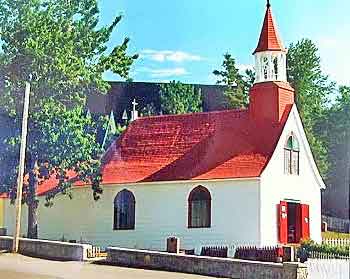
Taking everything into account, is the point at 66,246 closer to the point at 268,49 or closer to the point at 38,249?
the point at 38,249

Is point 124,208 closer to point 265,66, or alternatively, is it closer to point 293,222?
point 293,222

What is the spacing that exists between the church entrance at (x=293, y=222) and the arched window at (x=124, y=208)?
3.68ft

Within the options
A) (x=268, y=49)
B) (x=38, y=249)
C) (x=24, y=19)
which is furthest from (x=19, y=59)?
(x=268, y=49)

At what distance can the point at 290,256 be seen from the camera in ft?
15.0

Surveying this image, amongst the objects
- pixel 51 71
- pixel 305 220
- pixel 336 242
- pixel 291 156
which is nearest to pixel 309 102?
pixel 291 156

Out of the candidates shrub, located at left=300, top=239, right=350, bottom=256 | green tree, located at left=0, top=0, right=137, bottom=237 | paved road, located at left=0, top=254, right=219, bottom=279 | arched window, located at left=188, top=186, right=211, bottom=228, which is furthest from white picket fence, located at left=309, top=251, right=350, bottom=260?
green tree, located at left=0, top=0, right=137, bottom=237

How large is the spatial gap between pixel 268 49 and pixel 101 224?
1.83m

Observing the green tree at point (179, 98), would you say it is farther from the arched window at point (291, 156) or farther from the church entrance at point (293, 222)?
the church entrance at point (293, 222)

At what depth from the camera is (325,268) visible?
175 inches

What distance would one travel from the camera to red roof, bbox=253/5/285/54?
388cm

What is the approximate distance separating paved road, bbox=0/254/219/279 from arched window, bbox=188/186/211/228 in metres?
1.40

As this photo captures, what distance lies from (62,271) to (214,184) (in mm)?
2151

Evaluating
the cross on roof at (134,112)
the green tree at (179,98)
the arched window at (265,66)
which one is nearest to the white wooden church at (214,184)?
the arched window at (265,66)

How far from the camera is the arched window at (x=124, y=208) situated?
6.27 m
